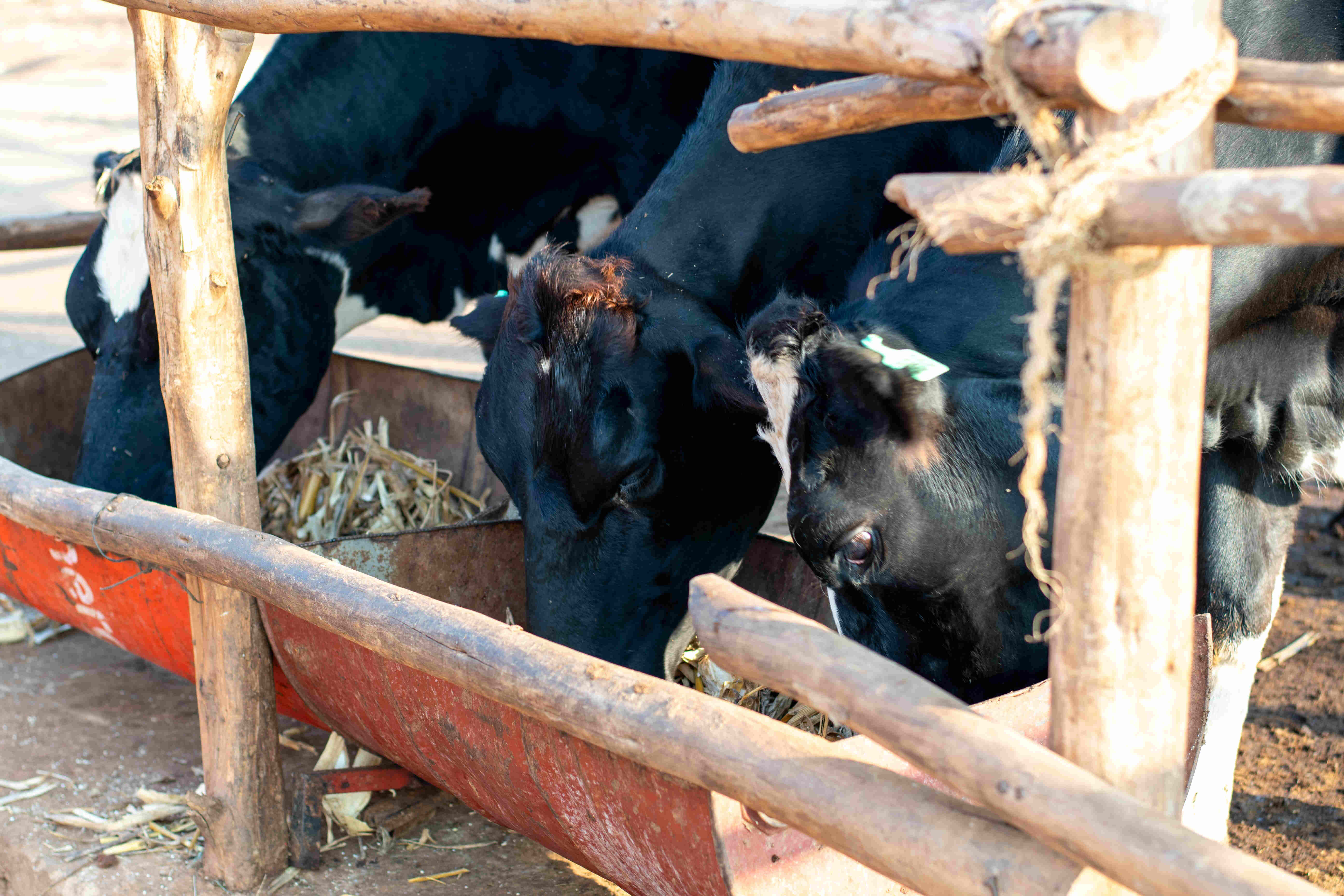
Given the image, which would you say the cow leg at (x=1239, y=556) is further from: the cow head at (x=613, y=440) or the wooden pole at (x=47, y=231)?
the wooden pole at (x=47, y=231)

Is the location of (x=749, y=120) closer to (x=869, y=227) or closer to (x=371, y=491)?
(x=869, y=227)

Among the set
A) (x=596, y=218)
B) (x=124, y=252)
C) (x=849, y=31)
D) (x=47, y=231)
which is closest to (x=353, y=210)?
(x=124, y=252)

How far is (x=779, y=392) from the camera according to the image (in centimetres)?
198

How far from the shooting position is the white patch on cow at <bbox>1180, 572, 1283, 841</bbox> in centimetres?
243

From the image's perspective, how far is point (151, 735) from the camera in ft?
10.3

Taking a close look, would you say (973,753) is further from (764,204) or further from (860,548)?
(764,204)

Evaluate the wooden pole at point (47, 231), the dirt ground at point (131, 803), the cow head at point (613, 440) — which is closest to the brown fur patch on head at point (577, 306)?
the cow head at point (613, 440)

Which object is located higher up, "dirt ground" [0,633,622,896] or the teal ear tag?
the teal ear tag

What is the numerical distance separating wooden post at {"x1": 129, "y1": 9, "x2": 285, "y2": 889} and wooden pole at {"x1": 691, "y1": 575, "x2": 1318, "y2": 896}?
→ 125 cm

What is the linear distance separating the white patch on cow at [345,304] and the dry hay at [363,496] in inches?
14.0

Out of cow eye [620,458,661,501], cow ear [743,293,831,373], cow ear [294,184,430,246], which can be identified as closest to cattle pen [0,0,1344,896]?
cow ear [743,293,831,373]

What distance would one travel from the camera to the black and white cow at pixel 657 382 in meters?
2.39

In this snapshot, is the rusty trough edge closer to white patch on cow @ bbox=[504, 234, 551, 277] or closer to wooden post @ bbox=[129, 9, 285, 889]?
wooden post @ bbox=[129, 9, 285, 889]

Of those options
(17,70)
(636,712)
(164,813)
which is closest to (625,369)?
(636,712)
